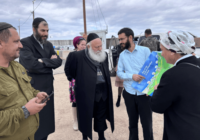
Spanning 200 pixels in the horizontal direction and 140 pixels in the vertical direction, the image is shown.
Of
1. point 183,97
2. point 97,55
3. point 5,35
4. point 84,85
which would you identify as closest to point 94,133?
point 84,85

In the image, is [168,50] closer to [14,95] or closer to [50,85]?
[14,95]

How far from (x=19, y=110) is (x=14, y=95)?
5.9 inches

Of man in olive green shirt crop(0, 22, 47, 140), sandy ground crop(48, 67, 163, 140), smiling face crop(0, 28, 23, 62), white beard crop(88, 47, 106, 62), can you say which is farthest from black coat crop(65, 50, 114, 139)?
smiling face crop(0, 28, 23, 62)

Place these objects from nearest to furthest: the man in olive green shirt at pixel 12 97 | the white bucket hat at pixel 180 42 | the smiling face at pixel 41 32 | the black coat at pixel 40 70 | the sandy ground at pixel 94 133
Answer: the man in olive green shirt at pixel 12 97, the white bucket hat at pixel 180 42, the black coat at pixel 40 70, the smiling face at pixel 41 32, the sandy ground at pixel 94 133

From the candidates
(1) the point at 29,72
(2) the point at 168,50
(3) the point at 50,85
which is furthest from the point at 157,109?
(1) the point at 29,72

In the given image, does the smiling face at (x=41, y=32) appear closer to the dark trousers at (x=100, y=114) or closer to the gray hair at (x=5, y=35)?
the gray hair at (x=5, y=35)

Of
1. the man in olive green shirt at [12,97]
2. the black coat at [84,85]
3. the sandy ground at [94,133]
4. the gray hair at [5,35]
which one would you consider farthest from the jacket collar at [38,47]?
the sandy ground at [94,133]

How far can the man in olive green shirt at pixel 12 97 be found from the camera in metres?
1.22

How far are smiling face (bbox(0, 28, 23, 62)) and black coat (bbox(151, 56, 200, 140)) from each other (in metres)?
1.47

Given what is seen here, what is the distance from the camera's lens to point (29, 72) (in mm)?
2434

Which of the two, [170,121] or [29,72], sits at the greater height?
[29,72]

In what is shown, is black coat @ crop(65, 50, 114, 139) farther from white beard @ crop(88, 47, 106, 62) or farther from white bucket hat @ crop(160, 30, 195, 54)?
white bucket hat @ crop(160, 30, 195, 54)

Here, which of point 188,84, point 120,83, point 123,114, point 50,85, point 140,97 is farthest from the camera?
point 120,83

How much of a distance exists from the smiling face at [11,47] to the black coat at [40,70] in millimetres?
978
